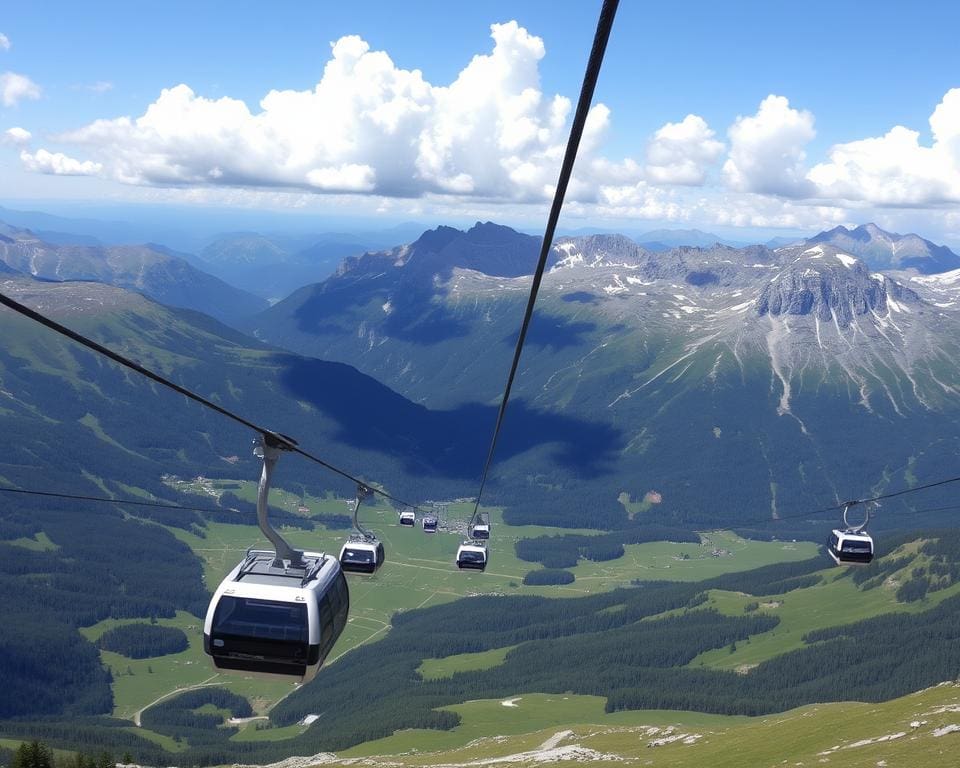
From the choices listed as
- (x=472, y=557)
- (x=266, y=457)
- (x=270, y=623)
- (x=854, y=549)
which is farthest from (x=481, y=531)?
(x=266, y=457)

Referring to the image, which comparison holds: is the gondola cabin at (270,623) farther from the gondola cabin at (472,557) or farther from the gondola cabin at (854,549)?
the gondola cabin at (472,557)

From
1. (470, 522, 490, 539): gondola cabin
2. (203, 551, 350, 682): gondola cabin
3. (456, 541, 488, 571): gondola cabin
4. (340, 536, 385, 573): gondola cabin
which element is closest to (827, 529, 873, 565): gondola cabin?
(456, 541, 488, 571): gondola cabin

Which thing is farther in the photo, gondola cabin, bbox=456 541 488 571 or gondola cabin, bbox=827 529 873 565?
gondola cabin, bbox=456 541 488 571

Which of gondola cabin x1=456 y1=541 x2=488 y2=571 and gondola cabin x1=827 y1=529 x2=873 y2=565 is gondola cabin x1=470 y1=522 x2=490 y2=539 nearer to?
gondola cabin x1=456 y1=541 x2=488 y2=571

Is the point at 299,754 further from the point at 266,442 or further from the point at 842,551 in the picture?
the point at 266,442

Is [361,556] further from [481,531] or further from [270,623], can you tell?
[481,531]

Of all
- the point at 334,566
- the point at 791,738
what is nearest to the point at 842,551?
the point at 334,566
